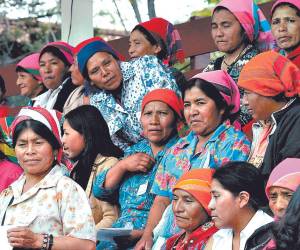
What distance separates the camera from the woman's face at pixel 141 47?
7.65 meters

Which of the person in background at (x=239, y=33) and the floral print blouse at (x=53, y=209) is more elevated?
the person in background at (x=239, y=33)

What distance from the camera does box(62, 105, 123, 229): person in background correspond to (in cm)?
651

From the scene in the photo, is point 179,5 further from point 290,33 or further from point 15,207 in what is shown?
point 15,207

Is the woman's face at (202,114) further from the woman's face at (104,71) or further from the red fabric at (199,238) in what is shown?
the woman's face at (104,71)

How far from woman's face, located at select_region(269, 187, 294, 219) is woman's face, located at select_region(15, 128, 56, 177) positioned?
1.22 metres

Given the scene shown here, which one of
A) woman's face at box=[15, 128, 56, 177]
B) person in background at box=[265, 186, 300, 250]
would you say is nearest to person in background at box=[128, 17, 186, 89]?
woman's face at box=[15, 128, 56, 177]

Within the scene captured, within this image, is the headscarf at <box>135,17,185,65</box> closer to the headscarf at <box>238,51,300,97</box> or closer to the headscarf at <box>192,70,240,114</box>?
the headscarf at <box>192,70,240,114</box>

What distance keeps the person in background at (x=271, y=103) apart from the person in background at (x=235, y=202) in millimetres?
220

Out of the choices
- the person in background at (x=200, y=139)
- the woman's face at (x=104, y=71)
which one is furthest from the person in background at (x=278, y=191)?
the woman's face at (x=104, y=71)

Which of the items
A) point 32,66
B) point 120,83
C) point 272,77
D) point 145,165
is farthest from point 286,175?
point 32,66

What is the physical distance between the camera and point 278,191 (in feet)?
16.1

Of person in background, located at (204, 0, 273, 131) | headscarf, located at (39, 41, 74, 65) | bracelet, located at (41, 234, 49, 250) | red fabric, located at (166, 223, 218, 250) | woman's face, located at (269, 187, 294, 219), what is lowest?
red fabric, located at (166, 223, 218, 250)

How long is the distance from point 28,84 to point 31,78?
60 millimetres

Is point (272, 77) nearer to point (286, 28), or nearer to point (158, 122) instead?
point (286, 28)
